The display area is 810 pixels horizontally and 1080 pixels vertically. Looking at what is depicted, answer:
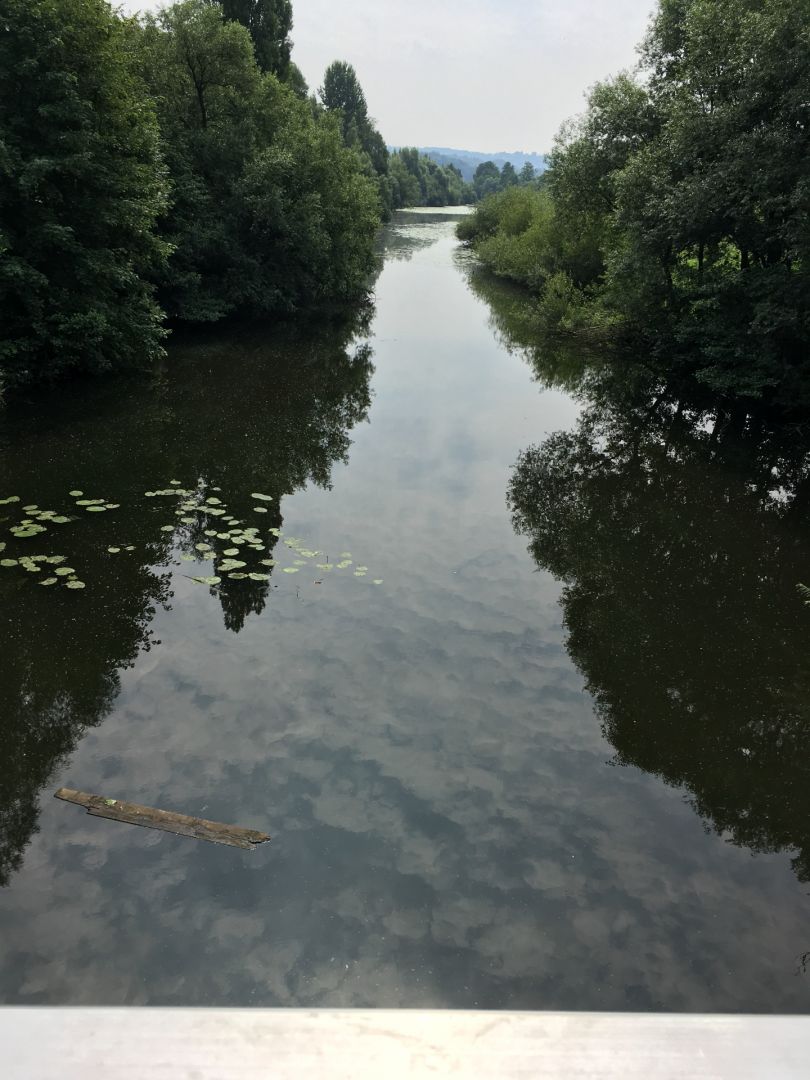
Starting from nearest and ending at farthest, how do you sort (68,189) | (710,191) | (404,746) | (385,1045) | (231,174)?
1. (385,1045)
2. (404,746)
3. (68,189)
4. (710,191)
5. (231,174)

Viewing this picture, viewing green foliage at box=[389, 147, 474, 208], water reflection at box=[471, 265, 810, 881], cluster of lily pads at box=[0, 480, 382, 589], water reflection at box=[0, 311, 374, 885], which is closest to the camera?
water reflection at box=[471, 265, 810, 881]

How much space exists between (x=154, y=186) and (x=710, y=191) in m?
12.2

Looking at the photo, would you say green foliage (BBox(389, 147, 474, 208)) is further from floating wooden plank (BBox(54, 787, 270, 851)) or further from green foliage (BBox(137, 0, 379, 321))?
floating wooden plank (BBox(54, 787, 270, 851))

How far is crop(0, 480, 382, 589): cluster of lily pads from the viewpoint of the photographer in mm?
8250

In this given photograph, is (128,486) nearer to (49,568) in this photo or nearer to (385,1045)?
(49,568)

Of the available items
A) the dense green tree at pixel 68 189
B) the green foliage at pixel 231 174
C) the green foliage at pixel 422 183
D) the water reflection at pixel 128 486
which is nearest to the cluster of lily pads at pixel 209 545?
the water reflection at pixel 128 486

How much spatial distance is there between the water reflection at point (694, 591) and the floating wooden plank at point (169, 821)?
3238mm

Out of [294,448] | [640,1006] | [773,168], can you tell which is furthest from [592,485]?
[640,1006]

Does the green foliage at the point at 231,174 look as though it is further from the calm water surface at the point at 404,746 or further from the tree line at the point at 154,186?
the calm water surface at the point at 404,746

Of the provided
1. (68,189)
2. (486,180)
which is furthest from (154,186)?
(486,180)

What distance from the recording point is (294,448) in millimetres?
12961

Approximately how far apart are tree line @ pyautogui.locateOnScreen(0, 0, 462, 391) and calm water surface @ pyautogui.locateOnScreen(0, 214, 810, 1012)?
166 inches

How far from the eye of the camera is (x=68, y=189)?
45.3 ft

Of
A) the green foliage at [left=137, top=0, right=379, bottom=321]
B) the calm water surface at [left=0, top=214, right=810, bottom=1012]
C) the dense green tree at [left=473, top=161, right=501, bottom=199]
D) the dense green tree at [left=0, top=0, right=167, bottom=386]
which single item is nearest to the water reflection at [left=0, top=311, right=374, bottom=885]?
the calm water surface at [left=0, top=214, right=810, bottom=1012]
